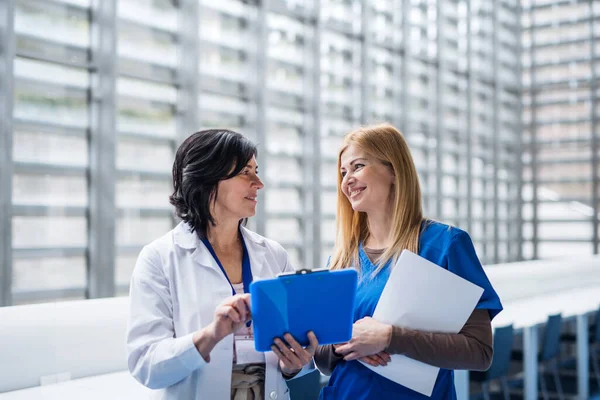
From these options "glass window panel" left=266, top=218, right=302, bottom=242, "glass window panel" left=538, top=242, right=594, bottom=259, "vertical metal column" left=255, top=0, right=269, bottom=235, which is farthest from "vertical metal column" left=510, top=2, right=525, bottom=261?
"vertical metal column" left=255, top=0, right=269, bottom=235

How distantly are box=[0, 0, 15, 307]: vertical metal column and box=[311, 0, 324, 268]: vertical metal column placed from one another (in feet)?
13.2

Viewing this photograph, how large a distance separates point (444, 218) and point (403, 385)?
9482 mm

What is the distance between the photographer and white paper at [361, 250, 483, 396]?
1854 millimetres

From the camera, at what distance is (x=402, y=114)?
1009 centimetres

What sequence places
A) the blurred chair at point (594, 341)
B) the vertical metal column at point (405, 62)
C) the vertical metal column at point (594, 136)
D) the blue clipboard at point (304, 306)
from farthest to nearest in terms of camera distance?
the vertical metal column at point (594, 136), the vertical metal column at point (405, 62), the blurred chair at point (594, 341), the blue clipboard at point (304, 306)

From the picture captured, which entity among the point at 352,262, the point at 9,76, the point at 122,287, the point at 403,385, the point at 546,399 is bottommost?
the point at 546,399

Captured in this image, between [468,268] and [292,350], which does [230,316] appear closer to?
[292,350]

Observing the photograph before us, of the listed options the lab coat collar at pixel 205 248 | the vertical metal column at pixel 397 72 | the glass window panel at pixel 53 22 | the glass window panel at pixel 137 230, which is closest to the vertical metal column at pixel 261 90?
the glass window panel at pixel 137 230

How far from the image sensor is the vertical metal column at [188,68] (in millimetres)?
7035

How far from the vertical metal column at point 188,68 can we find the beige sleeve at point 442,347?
5.55 metres

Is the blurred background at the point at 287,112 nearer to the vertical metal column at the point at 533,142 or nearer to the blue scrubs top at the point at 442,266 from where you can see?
the vertical metal column at the point at 533,142

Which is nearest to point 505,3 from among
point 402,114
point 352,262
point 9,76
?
point 402,114

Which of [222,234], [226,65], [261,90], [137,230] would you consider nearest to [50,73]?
[137,230]

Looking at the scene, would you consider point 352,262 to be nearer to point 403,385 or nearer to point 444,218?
point 403,385
